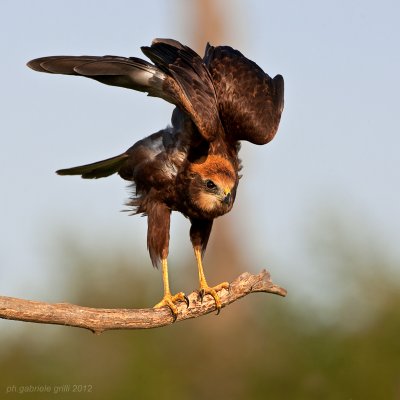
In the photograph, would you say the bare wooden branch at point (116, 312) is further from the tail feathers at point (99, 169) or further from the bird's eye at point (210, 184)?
the tail feathers at point (99, 169)

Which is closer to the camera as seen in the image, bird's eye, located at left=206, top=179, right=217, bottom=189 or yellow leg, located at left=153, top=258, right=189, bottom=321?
yellow leg, located at left=153, top=258, right=189, bottom=321

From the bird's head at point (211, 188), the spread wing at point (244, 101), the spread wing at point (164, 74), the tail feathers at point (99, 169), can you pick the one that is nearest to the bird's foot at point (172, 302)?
the bird's head at point (211, 188)

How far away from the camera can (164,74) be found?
32.9 feet

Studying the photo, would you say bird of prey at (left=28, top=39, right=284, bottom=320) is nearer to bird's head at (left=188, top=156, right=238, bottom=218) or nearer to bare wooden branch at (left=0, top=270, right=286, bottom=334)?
bird's head at (left=188, top=156, right=238, bottom=218)

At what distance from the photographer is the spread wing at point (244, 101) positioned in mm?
10812

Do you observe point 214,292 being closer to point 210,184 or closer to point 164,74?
point 210,184

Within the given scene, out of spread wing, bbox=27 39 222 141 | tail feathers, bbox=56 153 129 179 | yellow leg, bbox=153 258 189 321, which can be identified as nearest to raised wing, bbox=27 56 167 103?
spread wing, bbox=27 39 222 141

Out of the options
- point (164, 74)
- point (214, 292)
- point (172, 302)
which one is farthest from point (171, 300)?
point (164, 74)

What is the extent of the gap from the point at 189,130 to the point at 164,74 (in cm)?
73

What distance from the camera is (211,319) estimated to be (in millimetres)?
23969

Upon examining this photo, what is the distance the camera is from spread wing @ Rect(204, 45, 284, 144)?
1081 centimetres

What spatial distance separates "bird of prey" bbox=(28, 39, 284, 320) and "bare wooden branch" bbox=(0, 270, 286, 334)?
122mm

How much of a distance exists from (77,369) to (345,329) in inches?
181

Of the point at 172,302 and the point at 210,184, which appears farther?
the point at 210,184
